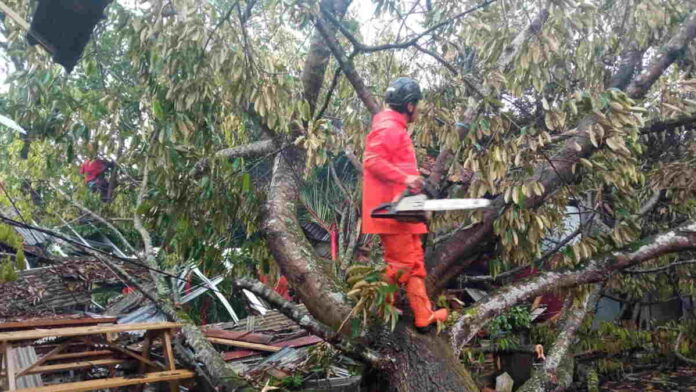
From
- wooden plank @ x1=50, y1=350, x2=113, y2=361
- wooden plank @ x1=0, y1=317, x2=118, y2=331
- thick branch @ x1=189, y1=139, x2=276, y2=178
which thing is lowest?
wooden plank @ x1=50, y1=350, x2=113, y2=361

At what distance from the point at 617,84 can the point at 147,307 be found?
5739 mm

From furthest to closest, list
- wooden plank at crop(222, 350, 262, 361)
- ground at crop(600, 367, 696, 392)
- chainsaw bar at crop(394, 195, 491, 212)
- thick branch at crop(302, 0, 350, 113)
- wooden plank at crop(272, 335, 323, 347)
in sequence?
ground at crop(600, 367, 696, 392), wooden plank at crop(272, 335, 323, 347), wooden plank at crop(222, 350, 262, 361), thick branch at crop(302, 0, 350, 113), chainsaw bar at crop(394, 195, 491, 212)

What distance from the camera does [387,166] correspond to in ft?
12.4

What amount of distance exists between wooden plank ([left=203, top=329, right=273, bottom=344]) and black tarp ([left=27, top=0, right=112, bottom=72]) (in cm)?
410

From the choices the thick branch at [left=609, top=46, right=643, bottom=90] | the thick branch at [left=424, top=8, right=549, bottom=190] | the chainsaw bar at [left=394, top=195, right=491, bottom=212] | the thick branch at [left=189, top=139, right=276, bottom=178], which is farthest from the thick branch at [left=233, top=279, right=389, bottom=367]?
the thick branch at [left=609, top=46, right=643, bottom=90]

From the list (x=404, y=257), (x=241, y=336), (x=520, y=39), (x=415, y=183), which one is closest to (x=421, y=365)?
(x=404, y=257)

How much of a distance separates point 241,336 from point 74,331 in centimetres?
238

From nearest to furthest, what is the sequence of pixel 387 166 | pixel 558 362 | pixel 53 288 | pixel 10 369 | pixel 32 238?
pixel 387 166 < pixel 10 369 < pixel 558 362 < pixel 53 288 < pixel 32 238

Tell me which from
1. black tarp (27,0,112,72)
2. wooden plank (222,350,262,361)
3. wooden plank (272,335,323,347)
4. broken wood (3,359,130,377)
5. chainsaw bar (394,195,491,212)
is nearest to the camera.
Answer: chainsaw bar (394,195,491,212)

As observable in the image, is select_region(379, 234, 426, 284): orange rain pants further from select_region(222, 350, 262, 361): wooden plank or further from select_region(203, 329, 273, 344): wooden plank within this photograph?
select_region(203, 329, 273, 344): wooden plank

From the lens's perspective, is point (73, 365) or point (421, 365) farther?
point (73, 365)

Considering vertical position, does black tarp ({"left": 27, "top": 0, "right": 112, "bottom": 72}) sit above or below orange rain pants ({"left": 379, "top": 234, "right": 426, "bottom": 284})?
above

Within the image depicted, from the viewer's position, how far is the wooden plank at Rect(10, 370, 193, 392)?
15.8ft

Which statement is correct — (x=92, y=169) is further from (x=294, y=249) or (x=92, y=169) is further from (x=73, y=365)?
(x=294, y=249)
